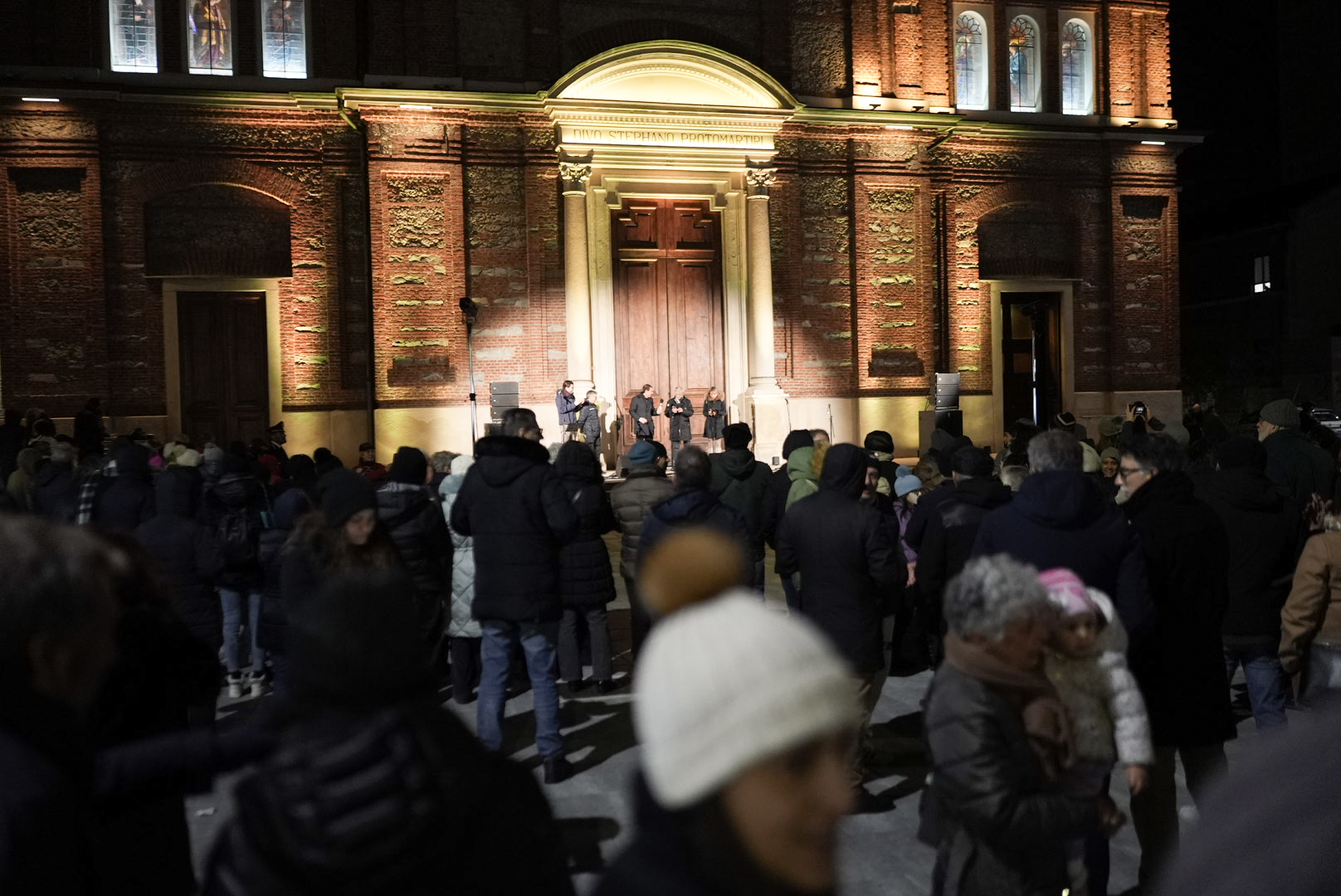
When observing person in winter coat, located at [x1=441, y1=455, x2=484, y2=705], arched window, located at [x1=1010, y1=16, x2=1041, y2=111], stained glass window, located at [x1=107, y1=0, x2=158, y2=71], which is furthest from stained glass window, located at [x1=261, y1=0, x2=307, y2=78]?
person in winter coat, located at [x1=441, y1=455, x2=484, y2=705]

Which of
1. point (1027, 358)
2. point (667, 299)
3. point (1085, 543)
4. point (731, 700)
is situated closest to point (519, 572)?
point (1085, 543)

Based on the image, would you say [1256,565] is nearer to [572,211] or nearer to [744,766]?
[744,766]

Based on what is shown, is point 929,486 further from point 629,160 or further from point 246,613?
point 629,160

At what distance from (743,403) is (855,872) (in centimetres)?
1758

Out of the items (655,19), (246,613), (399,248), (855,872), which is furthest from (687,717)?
(655,19)

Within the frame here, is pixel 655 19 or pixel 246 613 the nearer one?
pixel 246 613

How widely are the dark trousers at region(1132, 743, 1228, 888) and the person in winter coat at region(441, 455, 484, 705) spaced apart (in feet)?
15.3

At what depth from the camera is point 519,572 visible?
6.84 meters

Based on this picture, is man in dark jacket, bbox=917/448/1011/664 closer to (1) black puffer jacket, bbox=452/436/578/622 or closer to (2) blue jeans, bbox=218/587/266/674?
(1) black puffer jacket, bbox=452/436/578/622

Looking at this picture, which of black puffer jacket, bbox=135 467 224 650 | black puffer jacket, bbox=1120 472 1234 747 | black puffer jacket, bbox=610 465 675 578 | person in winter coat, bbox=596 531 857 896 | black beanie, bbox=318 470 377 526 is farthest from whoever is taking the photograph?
black puffer jacket, bbox=610 465 675 578

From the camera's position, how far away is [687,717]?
1682 mm

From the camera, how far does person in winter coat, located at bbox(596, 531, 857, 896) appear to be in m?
1.65

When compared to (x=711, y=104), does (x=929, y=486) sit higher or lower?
lower

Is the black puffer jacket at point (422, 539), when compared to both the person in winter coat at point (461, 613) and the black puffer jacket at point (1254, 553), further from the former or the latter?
the black puffer jacket at point (1254, 553)
